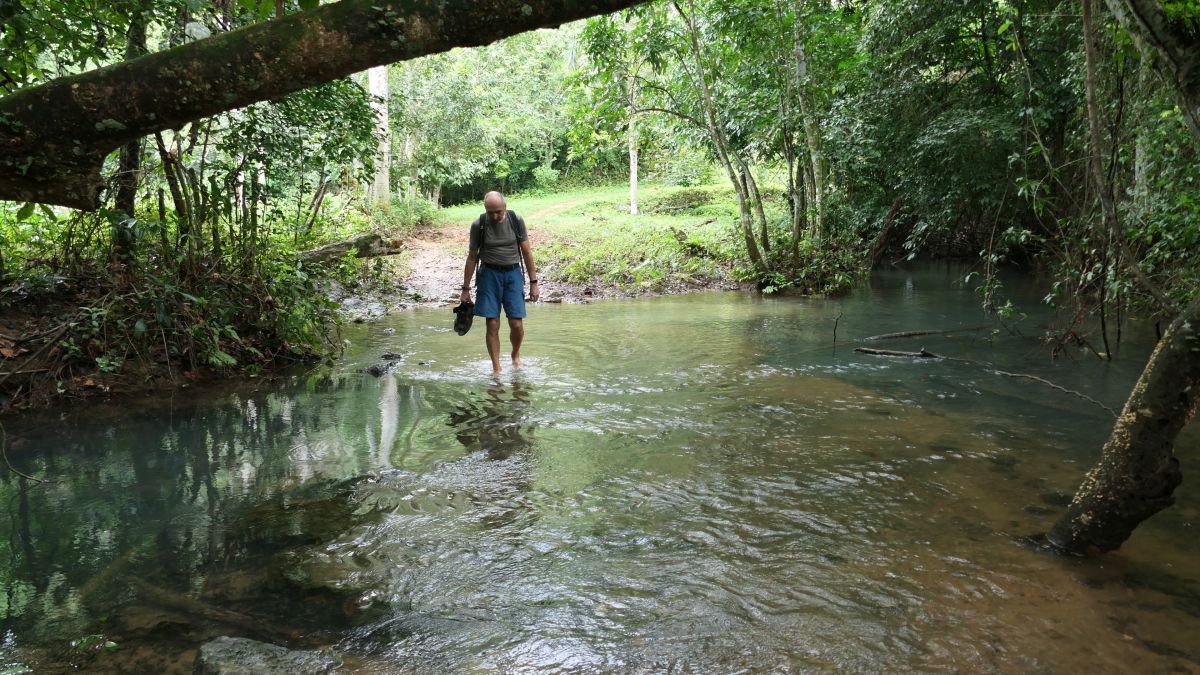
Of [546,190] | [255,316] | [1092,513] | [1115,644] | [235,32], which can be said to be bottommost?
[1115,644]

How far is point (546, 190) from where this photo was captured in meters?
39.2

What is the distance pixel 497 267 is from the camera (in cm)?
735

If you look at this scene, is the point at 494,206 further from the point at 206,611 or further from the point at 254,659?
the point at 254,659

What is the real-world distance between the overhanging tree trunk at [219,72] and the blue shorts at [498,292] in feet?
15.7

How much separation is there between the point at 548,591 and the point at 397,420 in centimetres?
302

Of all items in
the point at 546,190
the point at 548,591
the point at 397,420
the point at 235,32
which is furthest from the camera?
the point at 546,190

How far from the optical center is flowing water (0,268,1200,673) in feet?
8.48

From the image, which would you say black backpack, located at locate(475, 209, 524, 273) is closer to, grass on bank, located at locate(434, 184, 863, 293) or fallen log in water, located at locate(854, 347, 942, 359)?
fallen log in water, located at locate(854, 347, 942, 359)

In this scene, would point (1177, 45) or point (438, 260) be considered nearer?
point (1177, 45)

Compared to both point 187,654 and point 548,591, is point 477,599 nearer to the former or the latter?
point 548,591

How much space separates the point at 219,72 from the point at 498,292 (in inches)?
195

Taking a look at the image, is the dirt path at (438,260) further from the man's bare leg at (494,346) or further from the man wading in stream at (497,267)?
the man's bare leg at (494,346)

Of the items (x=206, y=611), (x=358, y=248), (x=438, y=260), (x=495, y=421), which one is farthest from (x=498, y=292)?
(x=438, y=260)

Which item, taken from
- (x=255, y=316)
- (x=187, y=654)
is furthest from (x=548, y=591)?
(x=255, y=316)
